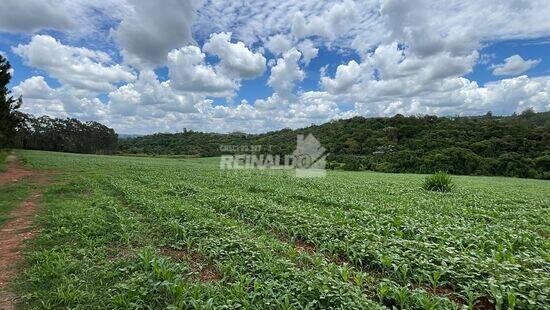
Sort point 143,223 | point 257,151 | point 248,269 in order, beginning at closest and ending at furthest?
point 248,269
point 143,223
point 257,151

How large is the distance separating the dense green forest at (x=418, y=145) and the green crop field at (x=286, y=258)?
48.8m

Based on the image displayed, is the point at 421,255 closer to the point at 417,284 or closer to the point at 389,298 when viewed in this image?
the point at 417,284

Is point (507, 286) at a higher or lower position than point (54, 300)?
higher

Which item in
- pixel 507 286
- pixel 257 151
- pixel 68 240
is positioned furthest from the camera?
pixel 257 151

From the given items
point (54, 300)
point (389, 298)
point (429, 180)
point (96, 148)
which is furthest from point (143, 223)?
point (96, 148)

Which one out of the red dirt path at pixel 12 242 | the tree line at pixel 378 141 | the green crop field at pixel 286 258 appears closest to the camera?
the green crop field at pixel 286 258

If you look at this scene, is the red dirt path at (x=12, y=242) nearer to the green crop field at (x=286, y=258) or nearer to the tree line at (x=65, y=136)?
the green crop field at (x=286, y=258)

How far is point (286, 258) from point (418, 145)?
7042 centimetres

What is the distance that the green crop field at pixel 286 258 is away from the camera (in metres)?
5.11

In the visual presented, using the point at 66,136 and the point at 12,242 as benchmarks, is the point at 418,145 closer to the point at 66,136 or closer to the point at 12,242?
the point at 12,242

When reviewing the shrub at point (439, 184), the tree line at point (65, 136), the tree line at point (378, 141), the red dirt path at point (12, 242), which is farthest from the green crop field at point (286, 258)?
the tree line at point (65, 136)

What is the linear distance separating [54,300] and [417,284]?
606 centimetres

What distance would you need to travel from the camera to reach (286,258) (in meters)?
6.84

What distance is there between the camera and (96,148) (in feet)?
310
